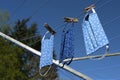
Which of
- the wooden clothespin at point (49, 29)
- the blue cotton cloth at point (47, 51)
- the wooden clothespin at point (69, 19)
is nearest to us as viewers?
the wooden clothespin at point (69, 19)

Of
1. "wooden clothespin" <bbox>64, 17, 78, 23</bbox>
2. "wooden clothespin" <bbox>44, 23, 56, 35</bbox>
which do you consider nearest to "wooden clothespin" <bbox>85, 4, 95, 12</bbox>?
"wooden clothespin" <bbox>64, 17, 78, 23</bbox>

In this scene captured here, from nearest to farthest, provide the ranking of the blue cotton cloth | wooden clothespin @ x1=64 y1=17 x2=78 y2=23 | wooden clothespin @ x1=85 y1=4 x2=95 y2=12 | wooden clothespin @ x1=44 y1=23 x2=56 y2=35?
wooden clothespin @ x1=85 y1=4 x2=95 y2=12, wooden clothespin @ x1=64 y1=17 x2=78 y2=23, the blue cotton cloth, wooden clothespin @ x1=44 y1=23 x2=56 y2=35

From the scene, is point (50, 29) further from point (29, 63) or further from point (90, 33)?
point (29, 63)

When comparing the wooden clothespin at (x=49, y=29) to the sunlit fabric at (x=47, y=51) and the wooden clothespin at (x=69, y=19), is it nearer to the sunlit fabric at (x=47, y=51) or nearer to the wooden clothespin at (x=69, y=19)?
the sunlit fabric at (x=47, y=51)

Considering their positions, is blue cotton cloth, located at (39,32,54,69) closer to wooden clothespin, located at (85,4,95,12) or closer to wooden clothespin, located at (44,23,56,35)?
wooden clothespin, located at (44,23,56,35)

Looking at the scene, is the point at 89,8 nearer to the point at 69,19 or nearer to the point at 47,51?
the point at 69,19

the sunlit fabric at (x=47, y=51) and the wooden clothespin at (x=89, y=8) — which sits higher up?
the wooden clothespin at (x=89, y=8)

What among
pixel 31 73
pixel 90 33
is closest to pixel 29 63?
pixel 31 73

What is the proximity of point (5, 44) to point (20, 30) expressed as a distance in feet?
23.9

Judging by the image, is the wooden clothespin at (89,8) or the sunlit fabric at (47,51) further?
the sunlit fabric at (47,51)

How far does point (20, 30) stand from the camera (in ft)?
157

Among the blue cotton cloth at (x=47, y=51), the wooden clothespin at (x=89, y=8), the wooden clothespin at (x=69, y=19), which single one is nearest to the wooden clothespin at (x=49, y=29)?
the blue cotton cloth at (x=47, y=51)

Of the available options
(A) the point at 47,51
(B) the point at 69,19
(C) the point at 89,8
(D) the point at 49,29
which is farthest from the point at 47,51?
(C) the point at 89,8

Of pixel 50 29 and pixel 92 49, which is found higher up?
pixel 50 29
